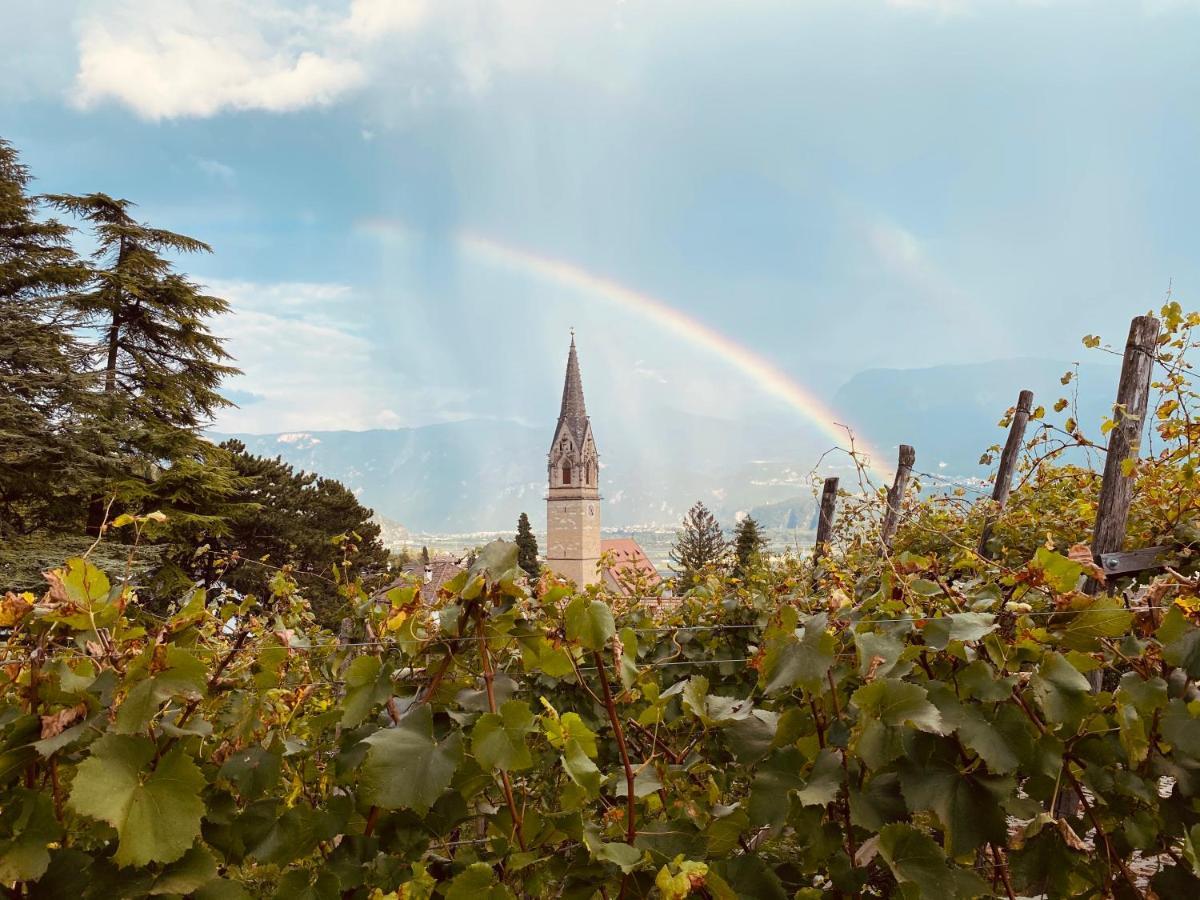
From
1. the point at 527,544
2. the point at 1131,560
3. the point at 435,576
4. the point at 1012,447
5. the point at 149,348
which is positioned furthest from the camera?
the point at 527,544

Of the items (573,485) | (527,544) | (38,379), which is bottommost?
(527,544)

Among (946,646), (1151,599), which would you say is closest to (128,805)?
(946,646)

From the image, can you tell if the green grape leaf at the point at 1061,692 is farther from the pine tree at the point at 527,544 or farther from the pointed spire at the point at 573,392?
the pointed spire at the point at 573,392

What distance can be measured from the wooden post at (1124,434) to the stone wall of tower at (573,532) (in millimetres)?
47384

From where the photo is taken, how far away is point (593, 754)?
1.06 m

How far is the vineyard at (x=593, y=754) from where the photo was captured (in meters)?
0.87

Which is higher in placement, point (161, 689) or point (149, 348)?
point (149, 348)

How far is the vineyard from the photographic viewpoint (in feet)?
2.84

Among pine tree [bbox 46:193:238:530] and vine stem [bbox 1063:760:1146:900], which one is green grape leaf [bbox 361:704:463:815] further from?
pine tree [bbox 46:193:238:530]

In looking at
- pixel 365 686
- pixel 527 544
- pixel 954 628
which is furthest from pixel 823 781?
pixel 527 544

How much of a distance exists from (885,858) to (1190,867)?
0.59 m

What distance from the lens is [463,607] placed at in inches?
38.5

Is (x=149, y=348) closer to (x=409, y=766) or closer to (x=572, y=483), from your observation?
(x=409, y=766)

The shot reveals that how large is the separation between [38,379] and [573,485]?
122 feet
